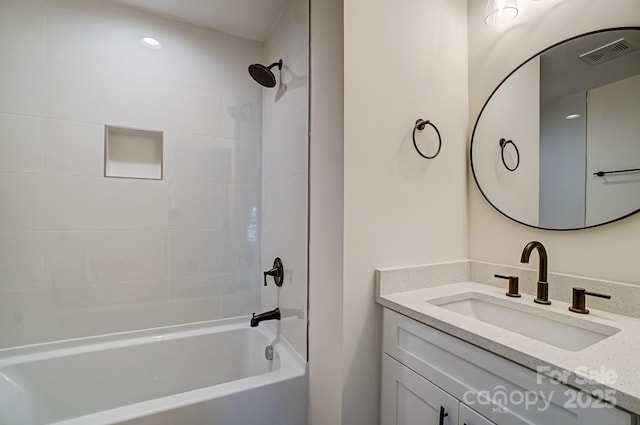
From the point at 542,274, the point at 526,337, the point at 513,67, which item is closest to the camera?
the point at 526,337

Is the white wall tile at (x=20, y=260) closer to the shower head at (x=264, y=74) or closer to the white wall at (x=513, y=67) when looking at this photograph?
the shower head at (x=264, y=74)

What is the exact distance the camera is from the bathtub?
1.11 meters

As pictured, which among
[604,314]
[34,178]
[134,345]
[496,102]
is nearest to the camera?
[604,314]

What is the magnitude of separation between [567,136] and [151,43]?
2258 mm

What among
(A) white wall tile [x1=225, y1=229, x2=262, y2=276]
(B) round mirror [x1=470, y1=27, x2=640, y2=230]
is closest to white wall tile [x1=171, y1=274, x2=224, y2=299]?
(A) white wall tile [x1=225, y1=229, x2=262, y2=276]

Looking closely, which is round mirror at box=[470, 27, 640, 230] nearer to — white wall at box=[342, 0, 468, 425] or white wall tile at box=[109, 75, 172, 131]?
white wall at box=[342, 0, 468, 425]

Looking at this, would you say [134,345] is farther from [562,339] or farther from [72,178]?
[562,339]

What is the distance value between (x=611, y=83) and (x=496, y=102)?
39 centimetres

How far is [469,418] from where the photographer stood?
77 centimetres

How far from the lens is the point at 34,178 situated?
1.49 meters

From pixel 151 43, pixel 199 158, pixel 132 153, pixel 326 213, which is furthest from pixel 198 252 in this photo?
pixel 151 43

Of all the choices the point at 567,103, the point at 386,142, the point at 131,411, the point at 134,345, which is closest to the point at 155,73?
the point at 386,142

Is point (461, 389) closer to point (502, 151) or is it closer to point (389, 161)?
point (389, 161)

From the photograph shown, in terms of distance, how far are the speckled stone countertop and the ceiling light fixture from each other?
1139mm
